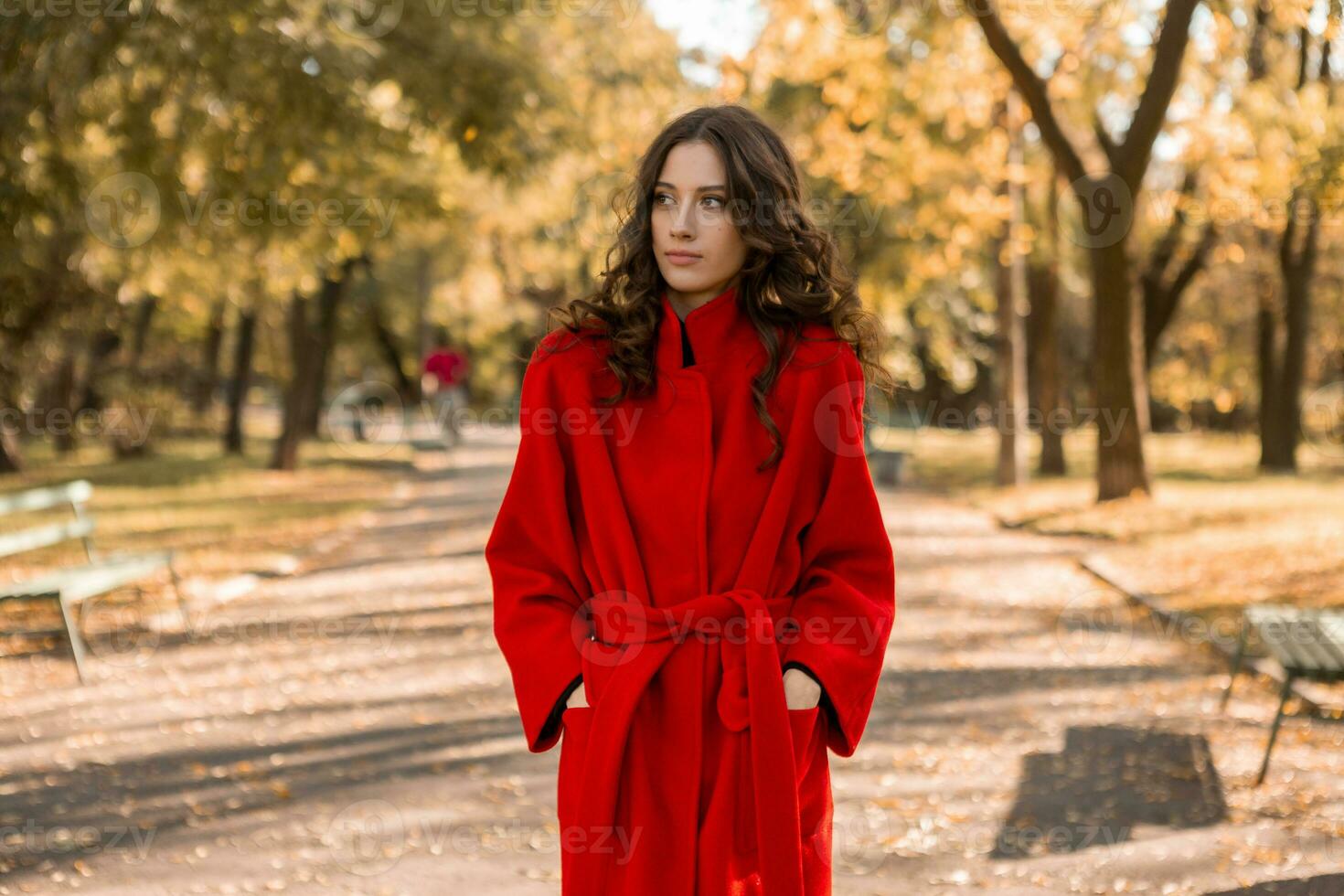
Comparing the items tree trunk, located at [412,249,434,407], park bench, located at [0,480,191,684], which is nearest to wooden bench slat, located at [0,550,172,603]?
park bench, located at [0,480,191,684]

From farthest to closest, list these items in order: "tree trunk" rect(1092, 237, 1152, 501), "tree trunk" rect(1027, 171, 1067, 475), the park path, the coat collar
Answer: "tree trunk" rect(1027, 171, 1067, 475) → "tree trunk" rect(1092, 237, 1152, 501) → the park path → the coat collar

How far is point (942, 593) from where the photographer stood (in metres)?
11.5

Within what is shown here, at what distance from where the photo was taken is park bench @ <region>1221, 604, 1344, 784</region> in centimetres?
605

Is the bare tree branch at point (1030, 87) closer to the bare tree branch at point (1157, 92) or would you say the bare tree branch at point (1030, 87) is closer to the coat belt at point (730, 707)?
the bare tree branch at point (1157, 92)

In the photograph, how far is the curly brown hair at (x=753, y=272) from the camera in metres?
2.61

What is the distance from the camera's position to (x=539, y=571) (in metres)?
2.65

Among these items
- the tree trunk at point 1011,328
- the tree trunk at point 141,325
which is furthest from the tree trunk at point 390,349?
the tree trunk at point 1011,328

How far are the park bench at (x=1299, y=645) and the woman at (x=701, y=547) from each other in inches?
164

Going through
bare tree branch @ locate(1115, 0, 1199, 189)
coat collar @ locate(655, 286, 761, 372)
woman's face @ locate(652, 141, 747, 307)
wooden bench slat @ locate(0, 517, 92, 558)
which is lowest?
wooden bench slat @ locate(0, 517, 92, 558)

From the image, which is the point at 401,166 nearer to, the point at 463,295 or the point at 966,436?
the point at 463,295

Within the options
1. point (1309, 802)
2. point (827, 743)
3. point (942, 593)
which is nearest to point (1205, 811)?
point (1309, 802)

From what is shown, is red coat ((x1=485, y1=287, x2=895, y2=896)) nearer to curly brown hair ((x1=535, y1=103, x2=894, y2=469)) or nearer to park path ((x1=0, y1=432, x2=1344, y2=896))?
curly brown hair ((x1=535, y1=103, x2=894, y2=469))

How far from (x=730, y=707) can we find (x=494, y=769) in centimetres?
410

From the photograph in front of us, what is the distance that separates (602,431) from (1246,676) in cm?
681
